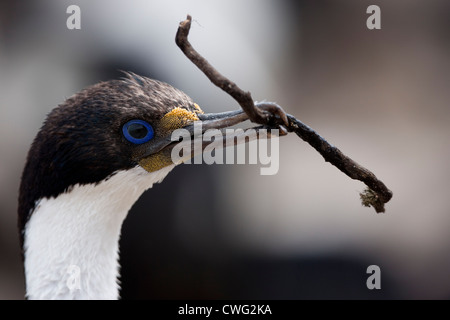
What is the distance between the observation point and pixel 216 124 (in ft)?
6.09

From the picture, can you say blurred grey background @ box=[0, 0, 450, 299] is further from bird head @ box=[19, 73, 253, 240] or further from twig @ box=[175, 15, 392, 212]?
twig @ box=[175, 15, 392, 212]

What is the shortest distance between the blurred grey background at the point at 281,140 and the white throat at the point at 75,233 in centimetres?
186

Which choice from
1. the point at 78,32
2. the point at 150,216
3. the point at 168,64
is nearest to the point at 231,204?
the point at 150,216

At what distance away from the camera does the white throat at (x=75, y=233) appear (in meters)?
1.96

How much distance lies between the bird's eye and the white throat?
0.32 feet

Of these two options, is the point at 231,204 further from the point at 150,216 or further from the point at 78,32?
the point at 78,32

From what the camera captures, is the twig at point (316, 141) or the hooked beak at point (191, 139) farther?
the hooked beak at point (191, 139)

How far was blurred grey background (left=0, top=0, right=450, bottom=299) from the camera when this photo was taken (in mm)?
4145

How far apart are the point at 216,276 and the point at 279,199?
1.31m

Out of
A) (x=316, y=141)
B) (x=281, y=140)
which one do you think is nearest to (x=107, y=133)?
(x=316, y=141)

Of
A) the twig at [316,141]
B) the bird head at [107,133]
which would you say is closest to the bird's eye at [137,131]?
the bird head at [107,133]

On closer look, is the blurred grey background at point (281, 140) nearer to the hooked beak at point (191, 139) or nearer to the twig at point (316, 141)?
the hooked beak at point (191, 139)

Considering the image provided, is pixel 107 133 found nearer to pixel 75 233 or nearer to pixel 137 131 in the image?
pixel 137 131
